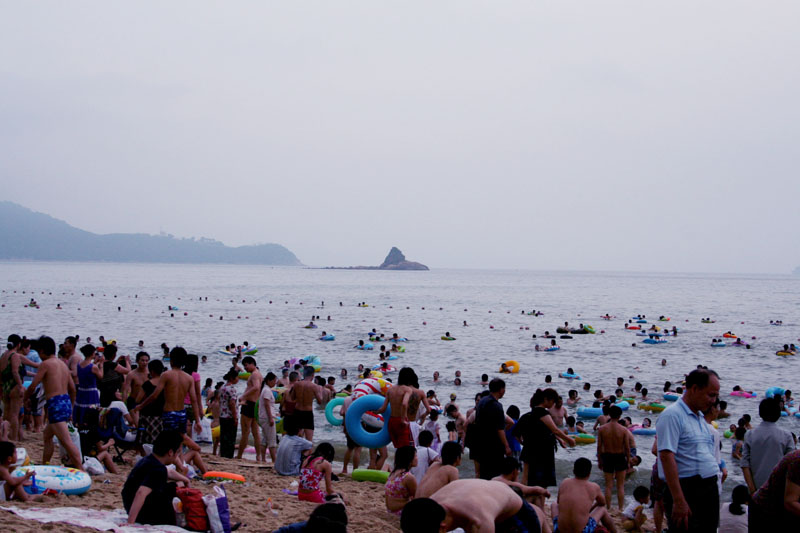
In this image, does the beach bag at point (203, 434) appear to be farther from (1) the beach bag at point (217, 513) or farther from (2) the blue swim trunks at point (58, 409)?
(1) the beach bag at point (217, 513)

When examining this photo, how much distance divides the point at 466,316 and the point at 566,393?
1422 inches

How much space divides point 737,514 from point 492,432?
276 centimetres

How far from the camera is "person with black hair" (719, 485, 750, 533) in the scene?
7105 millimetres

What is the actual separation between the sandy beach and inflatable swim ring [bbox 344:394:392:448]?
653mm

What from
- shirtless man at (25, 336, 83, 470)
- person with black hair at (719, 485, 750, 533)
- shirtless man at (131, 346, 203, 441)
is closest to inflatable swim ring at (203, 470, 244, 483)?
shirtless man at (131, 346, 203, 441)

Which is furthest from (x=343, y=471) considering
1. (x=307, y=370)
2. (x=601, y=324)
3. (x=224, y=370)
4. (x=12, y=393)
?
(x=601, y=324)

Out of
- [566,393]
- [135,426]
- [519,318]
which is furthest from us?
[519,318]

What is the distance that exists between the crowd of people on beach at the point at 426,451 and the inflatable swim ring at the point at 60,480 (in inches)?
13.8

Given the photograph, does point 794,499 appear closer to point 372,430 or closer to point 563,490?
point 563,490

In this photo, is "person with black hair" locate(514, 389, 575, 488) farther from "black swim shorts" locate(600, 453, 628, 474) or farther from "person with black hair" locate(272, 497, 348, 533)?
"person with black hair" locate(272, 497, 348, 533)

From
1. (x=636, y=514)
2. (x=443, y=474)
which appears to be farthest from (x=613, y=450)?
→ (x=443, y=474)

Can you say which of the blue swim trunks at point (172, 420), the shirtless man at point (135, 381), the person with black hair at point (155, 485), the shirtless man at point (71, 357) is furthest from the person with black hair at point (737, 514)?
the shirtless man at point (71, 357)

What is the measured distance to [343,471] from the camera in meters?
11.3

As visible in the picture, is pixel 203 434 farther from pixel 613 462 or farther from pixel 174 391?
pixel 613 462
